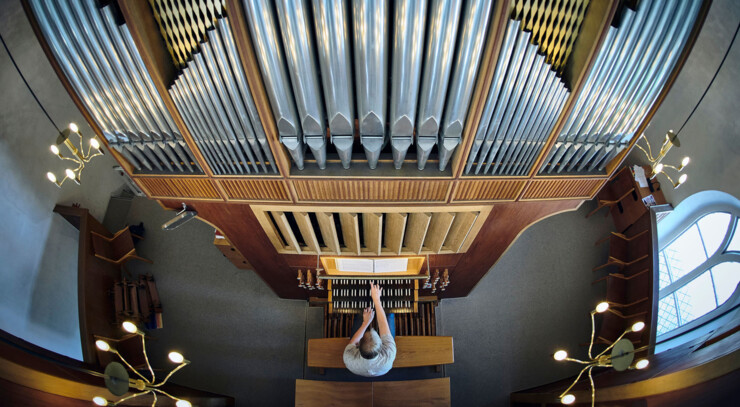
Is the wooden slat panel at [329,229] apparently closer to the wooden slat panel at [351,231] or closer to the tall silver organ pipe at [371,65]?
the wooden slat panel at [351,231]

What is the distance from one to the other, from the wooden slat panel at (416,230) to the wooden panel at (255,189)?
146cm

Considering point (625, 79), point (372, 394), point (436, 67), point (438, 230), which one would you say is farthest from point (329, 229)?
point (625, 79)

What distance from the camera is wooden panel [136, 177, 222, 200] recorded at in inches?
139

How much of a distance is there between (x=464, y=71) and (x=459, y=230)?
2323 mm

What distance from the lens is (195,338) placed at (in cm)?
638

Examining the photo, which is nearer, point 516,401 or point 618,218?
point 516,401

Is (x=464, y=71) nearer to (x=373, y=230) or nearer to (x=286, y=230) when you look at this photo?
(x=373, y=230)

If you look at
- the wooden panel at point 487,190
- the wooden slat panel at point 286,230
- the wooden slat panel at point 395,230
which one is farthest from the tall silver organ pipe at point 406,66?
the wooden slat panel at point 286,230

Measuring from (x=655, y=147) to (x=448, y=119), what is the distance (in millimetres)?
4962

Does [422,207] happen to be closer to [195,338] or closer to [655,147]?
[655,147]

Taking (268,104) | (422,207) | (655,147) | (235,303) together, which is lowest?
(235,303)

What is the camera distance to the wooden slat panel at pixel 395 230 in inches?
→ 162

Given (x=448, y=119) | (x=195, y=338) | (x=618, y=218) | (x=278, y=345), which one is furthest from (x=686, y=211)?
(x=195, y=338)

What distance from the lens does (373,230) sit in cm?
435
